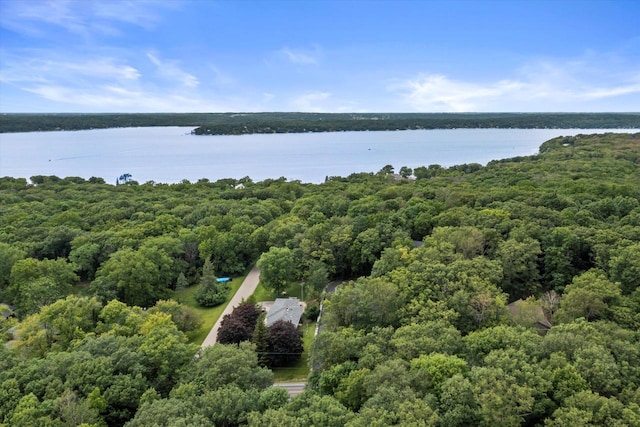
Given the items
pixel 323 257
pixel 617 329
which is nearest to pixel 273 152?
pixel 323 257

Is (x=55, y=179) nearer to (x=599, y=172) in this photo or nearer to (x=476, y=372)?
(x=476, y=372)

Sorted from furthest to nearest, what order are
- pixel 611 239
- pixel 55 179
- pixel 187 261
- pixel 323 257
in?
1. pixel 55 179
2. pixel 187 261
3. pixel 323 257
4. pixel 611 239

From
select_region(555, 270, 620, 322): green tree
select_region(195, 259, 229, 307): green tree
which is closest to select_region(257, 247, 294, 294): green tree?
select_region(195, 259, 229, 307): green tree

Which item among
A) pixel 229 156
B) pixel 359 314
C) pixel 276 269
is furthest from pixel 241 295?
pixel 229 156

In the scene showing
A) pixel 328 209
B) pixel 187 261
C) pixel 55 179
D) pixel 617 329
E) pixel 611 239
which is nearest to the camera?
pixel 617 329

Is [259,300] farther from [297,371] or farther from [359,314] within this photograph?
[359,314]
